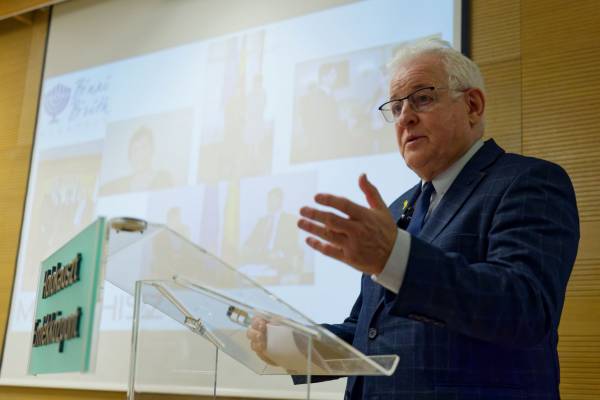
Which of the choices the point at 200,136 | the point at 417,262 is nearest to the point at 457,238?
the point at 417,262

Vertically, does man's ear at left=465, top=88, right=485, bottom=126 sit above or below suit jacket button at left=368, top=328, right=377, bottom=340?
above

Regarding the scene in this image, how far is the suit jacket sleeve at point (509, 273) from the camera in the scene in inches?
51.6

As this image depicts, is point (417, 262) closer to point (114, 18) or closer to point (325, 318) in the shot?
point (325, 318)

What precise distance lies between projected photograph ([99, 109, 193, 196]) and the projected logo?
0.57m

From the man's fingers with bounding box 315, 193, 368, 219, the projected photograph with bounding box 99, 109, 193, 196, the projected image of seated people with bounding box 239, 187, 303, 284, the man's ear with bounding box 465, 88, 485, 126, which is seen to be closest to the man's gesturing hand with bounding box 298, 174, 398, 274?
the man's fingers with bounding box 315, 193, 368, 219

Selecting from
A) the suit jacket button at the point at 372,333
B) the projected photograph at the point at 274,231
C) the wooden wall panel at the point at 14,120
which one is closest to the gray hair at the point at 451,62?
the suit jacket button at the point at 372,333

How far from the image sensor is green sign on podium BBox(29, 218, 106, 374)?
1.11m

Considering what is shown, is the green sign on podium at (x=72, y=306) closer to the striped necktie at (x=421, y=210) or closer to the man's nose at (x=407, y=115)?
the striped necktie at (x=421, y=210)

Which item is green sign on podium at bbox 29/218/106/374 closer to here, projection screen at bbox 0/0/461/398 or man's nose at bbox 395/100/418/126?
man's nose at bbox 395/100/418/126

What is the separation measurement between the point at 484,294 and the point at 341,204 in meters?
0.33

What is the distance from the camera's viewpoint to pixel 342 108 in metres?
3.68

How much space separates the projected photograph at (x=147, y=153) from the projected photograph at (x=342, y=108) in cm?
80

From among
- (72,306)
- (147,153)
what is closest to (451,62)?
(72,306)

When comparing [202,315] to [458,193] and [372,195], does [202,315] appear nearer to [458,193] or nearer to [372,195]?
[372,195]
